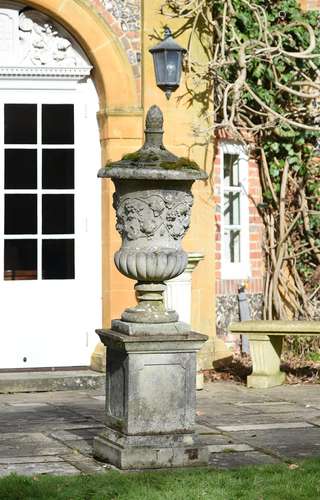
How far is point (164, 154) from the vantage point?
7559 mm

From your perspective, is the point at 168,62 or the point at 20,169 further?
the point at 20,169

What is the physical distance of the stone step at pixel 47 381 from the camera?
428 inches

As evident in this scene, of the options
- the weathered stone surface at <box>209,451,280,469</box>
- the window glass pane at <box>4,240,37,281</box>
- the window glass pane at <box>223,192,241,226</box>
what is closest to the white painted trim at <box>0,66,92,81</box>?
the window glass pane at <box>4,240,37,281</box>

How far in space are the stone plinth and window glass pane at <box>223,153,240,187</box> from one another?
5.54 m

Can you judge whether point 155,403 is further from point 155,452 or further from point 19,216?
point 19,216

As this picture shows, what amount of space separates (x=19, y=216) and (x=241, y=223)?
253 cm

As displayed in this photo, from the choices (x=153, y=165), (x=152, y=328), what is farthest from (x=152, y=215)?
(x=152, y=328)

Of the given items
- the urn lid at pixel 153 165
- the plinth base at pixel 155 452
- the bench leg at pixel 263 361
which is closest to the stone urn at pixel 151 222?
the urn lid at pixel 153 165

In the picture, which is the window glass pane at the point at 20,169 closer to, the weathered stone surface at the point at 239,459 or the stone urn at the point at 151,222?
the stone urn at the point at 151,222

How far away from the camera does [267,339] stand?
11.0 m

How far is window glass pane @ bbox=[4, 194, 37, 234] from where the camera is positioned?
11461 millimetres

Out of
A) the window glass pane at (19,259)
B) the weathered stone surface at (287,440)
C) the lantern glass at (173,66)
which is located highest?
the lantern glass at (173,66)

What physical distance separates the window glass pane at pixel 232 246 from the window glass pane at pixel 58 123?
2119 millimetres

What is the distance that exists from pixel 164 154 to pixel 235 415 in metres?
2.71
